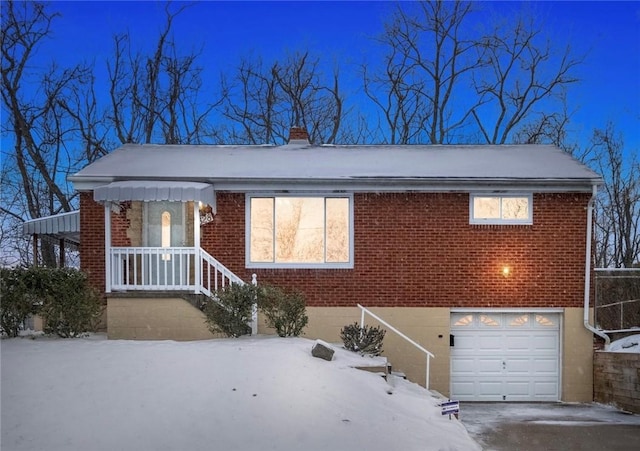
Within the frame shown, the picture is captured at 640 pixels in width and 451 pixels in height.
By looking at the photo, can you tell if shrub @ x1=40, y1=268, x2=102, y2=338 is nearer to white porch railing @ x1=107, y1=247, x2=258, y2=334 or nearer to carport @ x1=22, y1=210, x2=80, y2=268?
white porch railing @ x1=107, y1=247, x2=258, y2=334

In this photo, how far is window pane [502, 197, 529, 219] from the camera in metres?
12.5

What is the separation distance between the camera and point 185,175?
12.1 m

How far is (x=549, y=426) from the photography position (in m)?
10.3

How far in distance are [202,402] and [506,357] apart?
8.02 m

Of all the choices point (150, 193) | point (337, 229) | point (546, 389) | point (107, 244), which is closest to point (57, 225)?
point (107, 244)

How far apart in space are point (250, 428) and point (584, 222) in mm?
9179

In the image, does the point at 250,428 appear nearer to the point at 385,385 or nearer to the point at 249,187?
the point at 385,385

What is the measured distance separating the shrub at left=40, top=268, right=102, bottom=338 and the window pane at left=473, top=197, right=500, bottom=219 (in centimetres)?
805

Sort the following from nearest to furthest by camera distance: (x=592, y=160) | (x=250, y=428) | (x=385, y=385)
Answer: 1. (x=250, y=428)
2. (x=385, y=385)
3. (x=592, y=160)

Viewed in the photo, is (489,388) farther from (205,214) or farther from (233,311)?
(205,214)

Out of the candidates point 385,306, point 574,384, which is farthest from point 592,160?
point 385,306

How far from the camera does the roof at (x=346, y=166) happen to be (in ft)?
39.5

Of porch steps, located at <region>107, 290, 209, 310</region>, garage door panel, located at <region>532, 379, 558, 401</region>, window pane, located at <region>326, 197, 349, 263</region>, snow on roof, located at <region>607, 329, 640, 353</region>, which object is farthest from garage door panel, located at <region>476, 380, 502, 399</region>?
porch steps, located at <region>107, 290, 209, 310</region>

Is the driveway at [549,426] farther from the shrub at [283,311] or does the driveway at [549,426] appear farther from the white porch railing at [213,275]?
the white porch railing at [213,275]
